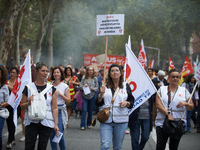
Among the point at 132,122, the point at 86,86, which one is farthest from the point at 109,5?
the point at 132,122

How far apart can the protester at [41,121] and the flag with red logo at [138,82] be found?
137 cm

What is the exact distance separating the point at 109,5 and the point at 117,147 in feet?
65.0

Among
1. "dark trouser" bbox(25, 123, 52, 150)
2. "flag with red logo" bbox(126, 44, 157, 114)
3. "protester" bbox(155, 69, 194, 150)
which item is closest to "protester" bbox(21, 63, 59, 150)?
"dark trouser" bbox(25, 123, 52, 150)

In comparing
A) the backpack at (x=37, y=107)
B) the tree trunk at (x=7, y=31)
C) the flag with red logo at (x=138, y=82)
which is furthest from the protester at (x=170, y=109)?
the tree trunk at (x=7, y=31)

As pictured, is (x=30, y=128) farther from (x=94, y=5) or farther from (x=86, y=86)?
(x=94, y=5)

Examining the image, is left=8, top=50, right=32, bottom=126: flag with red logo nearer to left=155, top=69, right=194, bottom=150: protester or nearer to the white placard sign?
the white placard sign

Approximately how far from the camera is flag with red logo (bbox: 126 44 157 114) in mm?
5320

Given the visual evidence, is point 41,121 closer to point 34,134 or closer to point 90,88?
point 34,134

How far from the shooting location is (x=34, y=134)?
4.67 m

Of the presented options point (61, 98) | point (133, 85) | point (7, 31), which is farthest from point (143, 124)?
point (7, 31)

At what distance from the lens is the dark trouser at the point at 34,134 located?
462 cm

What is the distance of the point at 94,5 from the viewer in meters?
24.7

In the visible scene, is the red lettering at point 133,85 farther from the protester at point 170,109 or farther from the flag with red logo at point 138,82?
the protester at point 170,109

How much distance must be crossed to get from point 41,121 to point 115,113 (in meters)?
1.10
